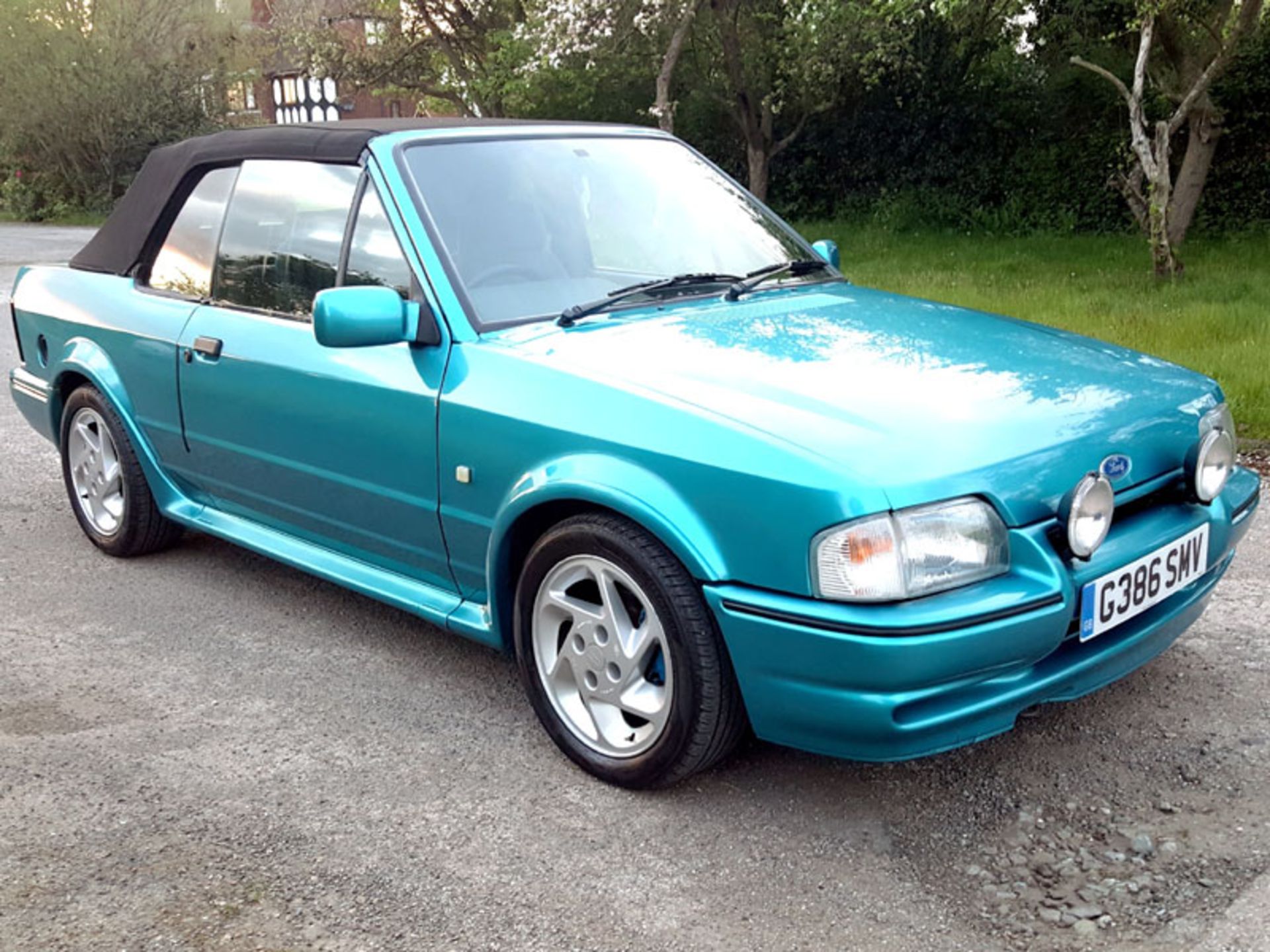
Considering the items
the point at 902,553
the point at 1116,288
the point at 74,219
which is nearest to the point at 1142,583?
the point at 902,553

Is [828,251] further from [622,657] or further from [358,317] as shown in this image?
[622,657]

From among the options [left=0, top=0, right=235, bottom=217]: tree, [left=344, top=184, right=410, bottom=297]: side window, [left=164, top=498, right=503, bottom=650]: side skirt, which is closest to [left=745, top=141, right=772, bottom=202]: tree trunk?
[left=0, top=0, right=235, bottom=217]: tree

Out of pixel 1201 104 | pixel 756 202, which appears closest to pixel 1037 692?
pixel 756 202

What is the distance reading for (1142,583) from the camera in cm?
309

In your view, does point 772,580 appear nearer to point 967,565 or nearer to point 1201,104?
point 967,565

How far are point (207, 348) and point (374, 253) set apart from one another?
89 centimetres

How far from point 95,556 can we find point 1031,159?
16634 mm

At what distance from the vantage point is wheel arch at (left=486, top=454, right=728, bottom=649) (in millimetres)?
2949

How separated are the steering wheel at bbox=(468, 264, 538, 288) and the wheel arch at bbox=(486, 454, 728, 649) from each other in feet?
2.33

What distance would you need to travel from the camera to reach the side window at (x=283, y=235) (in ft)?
13.4

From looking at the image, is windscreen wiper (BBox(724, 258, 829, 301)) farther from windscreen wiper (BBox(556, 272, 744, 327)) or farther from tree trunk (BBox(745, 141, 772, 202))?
tree trunk (BBox(745, 141, 772, 202))

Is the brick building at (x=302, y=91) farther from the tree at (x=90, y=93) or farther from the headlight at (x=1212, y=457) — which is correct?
the headlight at (x=1212, y=457)

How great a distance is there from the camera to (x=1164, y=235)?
1181 cm

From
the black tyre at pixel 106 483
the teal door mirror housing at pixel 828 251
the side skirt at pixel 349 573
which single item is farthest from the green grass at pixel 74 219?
the teal door mirror housing at pixel 828 251
